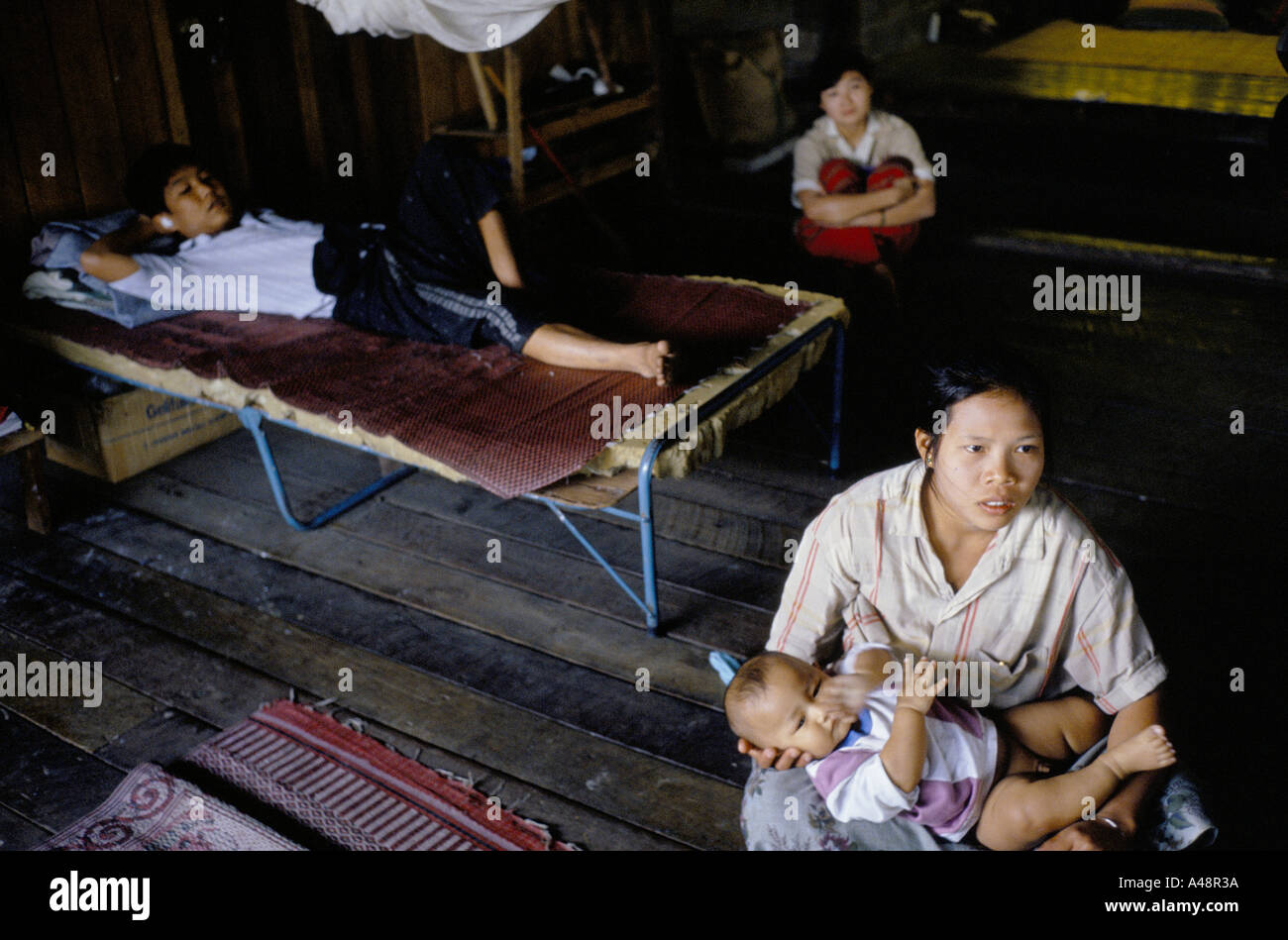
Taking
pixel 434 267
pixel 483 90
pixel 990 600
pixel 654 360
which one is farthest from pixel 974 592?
pixel 483 90

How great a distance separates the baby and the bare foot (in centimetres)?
103

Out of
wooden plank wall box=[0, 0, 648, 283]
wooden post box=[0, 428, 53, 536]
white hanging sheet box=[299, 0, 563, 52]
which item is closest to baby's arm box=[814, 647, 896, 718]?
white hanging sheet box=[299, 0, 563, 52]

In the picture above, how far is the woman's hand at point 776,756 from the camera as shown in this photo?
1.62 meters

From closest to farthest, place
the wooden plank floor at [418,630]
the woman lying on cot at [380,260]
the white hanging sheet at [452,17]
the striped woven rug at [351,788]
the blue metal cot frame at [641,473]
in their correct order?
the striped woven rug at [351,788] → the wooden plank floor at [418,630] → the blue metal cot frame at [641,473] → the woman lying on cot at [380,260] → the white hanging sheet at [452,17]

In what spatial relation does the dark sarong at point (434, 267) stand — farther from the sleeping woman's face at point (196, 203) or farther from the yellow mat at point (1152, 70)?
the yellow mat at point (1152, 70)

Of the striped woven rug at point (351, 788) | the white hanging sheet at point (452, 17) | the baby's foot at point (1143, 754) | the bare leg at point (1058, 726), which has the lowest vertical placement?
the striped woven rug at point (351, 788)

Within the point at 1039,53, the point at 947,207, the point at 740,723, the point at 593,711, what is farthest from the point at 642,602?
the point at 1039,53

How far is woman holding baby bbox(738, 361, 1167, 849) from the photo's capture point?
153 cm

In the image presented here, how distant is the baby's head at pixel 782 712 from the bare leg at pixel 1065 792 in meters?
0.27

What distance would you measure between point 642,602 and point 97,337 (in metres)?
1.87

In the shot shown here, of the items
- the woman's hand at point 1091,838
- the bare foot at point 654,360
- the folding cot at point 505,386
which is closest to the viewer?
the woman's hand at point 1091,838

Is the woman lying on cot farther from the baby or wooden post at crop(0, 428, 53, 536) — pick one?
the baby

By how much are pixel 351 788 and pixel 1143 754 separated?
1.46 meters

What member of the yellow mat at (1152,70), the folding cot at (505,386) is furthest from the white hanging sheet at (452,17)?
the yellow mat at (1152,70)
